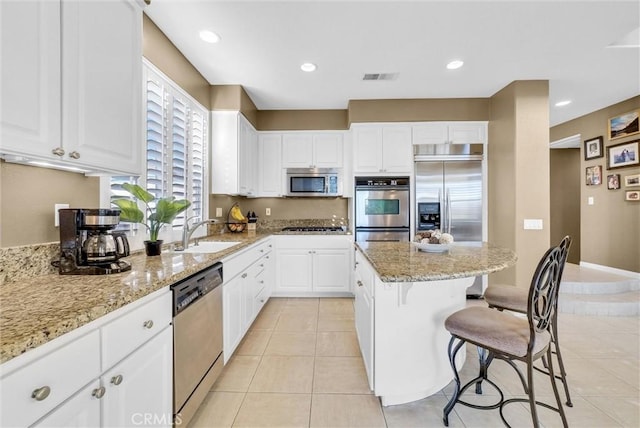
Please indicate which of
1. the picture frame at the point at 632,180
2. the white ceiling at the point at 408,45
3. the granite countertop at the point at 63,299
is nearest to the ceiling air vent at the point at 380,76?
the white ceiling at the point at 408,45

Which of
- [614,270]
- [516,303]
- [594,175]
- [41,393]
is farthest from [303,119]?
[614,270]

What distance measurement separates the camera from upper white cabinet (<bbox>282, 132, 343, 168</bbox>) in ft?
13.7

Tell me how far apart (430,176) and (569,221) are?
439cm

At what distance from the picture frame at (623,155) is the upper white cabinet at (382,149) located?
3199 mm

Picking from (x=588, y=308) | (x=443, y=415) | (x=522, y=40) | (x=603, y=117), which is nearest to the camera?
(x=443, y=415)

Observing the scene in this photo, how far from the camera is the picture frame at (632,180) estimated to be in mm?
3916

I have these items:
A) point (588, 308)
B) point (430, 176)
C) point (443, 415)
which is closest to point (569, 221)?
point (588, 308)

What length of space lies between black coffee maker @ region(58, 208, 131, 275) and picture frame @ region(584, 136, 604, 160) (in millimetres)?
6350

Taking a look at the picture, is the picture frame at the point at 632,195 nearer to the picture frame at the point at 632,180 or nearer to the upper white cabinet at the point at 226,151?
the picture frame at the point at 632,180

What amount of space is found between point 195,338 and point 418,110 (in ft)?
12.2

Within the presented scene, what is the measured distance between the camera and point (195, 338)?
1566 millimetres

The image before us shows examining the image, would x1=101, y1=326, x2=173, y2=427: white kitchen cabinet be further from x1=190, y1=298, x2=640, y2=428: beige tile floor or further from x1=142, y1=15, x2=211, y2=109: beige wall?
x1=142, y1=15, x2=211, y2=109: beige wall

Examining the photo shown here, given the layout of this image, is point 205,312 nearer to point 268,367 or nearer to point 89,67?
point 268,367

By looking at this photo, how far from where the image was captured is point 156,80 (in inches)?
88.7
